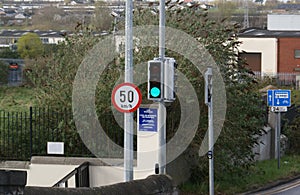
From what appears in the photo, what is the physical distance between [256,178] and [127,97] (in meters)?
9.84

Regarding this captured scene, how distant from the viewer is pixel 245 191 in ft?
70.5

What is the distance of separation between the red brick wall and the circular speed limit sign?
156ft

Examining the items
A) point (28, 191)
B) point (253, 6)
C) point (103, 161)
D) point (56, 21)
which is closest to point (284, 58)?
point (56, 21)

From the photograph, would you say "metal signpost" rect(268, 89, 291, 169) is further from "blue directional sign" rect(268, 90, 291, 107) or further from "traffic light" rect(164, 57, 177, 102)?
"traffic light" rect(164, 57, 177, 102)

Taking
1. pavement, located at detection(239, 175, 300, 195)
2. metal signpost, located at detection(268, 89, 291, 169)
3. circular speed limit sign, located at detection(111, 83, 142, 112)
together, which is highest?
circular speed limit sign, located at detection(111, 83, 142, 112)

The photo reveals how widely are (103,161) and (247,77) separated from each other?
18.4 ft

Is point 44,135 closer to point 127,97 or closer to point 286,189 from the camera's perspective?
point 127,97

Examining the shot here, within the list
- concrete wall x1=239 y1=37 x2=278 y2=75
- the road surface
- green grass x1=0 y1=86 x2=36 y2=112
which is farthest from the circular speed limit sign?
concrete wall x1=239 y1=37 x2=278 y2=75

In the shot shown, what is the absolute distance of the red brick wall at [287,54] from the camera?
61.3 m

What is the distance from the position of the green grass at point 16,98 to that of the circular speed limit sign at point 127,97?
40.8ft

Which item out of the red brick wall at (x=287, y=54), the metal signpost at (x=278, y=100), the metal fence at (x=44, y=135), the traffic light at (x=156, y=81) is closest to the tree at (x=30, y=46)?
the red brick wall at (x=287, y=54)

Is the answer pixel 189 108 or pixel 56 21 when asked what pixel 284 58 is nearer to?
pixel 56 21

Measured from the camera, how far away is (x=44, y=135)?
20000 millimetres

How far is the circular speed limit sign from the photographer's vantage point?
14883mm
